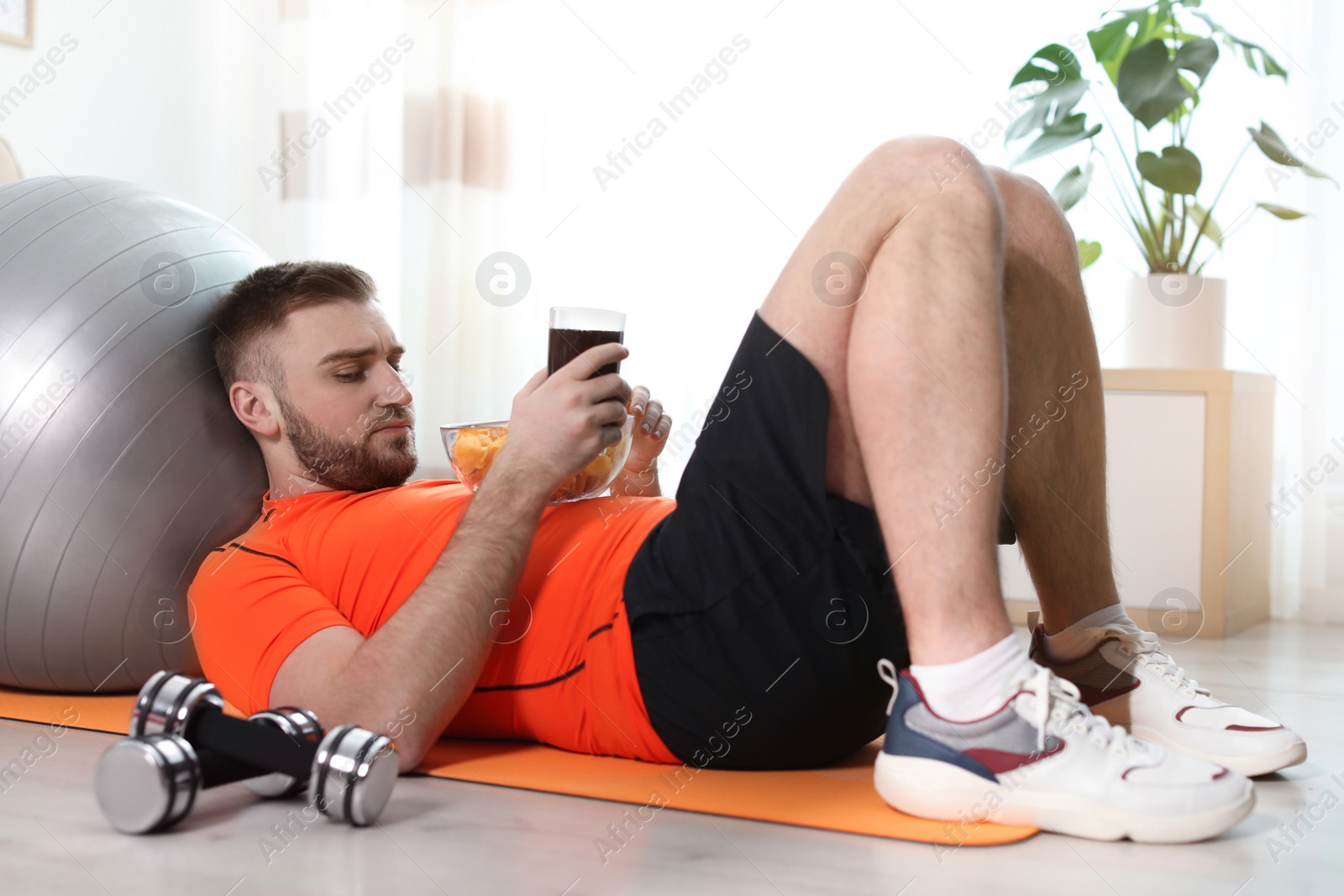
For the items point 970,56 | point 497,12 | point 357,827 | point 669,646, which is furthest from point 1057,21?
point 357,827

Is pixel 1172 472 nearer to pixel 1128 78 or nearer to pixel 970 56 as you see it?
pixel 1128 78

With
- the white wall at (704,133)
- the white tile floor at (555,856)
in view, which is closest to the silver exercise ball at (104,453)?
the white tile floor at (555,856)

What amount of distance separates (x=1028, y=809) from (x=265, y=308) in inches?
36.2

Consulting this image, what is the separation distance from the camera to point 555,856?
867 mm

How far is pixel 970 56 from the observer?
256 cm

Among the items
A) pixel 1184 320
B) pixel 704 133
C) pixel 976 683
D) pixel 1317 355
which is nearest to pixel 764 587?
pixel 976 683

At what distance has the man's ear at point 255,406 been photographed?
1.26 m

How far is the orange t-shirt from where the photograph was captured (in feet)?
3.46

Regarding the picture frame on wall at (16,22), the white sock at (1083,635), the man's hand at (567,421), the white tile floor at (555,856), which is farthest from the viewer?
the picture frame on wall at (16,22)

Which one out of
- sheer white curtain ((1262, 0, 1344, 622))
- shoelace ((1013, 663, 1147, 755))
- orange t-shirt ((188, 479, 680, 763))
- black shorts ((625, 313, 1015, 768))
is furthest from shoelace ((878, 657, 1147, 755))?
sheer white curtain ((1262, 0, 1344, 622))

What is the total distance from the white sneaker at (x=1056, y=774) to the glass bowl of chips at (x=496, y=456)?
1.25ft

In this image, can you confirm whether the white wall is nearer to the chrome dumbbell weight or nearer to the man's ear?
the man's ear

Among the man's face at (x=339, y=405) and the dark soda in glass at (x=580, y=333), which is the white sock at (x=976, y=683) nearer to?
the dark soda in glass at (x=580, y=333)

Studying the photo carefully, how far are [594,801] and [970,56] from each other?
2.09 metres
